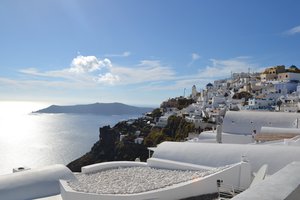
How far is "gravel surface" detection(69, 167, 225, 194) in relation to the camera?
25.6ft

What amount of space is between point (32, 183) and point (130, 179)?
2.78 m

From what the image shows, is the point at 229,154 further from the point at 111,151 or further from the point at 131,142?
the point at 111,151

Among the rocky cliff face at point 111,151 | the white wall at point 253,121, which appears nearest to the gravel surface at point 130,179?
the white wall at point 253,121

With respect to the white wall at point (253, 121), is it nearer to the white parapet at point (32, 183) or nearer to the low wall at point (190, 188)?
the low wall at point (190, 188)

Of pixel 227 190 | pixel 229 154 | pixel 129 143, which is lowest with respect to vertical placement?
pixel 129 143

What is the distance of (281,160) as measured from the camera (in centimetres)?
853

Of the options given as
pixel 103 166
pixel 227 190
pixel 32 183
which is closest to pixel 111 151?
pixel 103 166

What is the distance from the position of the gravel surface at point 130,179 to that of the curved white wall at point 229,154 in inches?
27.1

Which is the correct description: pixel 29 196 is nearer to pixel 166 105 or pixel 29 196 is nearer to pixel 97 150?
pixel 97 150

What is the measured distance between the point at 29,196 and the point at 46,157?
5216cm

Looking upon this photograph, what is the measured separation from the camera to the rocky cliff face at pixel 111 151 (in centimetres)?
3881

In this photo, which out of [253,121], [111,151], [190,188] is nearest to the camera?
[190,188]

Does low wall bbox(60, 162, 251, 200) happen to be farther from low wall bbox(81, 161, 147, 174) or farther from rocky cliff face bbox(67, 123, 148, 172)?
rocky cliff face bbox(67, 123, 148, 172)

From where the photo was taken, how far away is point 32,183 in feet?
27.6
